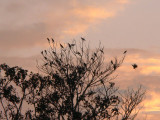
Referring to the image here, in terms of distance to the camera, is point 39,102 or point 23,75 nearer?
point 39,102

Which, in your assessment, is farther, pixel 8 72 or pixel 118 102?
pixel 8 72

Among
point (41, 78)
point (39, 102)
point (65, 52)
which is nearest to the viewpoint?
point (65, 52)

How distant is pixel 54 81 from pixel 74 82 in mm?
1910

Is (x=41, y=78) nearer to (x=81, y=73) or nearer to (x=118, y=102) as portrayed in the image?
(x=81, y=73)

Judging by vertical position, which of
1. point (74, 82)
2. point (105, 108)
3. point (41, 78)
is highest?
point (41, 78)

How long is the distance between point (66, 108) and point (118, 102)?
15.1 feet

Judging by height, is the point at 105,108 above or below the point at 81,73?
below

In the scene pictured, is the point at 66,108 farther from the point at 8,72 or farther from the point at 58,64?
the point at 8,72

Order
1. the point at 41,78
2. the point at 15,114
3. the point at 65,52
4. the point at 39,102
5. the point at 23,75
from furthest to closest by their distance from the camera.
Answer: the point at 15,114
the point at 23,75
the point at 41,78
the point at 39,102
the point at 65,52

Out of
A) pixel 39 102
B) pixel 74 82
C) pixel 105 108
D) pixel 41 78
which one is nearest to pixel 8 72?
pixel 41 78

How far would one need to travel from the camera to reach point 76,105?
87.8ft

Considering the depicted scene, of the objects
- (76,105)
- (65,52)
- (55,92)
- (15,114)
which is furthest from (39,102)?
(15,114)

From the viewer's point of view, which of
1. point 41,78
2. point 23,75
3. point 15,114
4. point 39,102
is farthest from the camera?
point 15,114

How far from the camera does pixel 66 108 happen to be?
2698 cm
